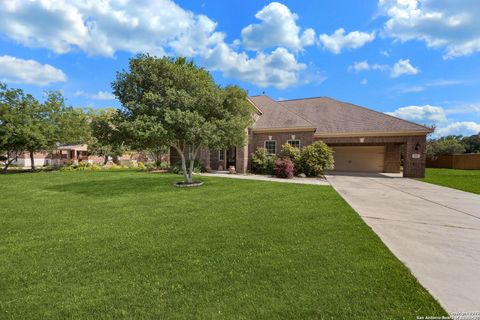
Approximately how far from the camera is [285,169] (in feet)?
51.6

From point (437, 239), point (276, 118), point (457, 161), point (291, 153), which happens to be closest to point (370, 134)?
point (291, 153)

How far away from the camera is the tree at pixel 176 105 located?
33.5 ft

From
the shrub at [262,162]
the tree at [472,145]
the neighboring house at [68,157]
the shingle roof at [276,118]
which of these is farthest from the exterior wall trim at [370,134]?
the tree at [472,145]

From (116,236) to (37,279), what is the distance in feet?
5.24

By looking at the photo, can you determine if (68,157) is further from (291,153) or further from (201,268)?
(201,268)

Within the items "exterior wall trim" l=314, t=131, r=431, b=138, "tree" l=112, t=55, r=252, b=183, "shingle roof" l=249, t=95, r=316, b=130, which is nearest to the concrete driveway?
"tree" l=112, t=55, r=252, b=183

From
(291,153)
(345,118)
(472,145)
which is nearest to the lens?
(291,153)

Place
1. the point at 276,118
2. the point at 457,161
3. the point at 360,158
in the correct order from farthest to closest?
the point at 457,161, the point at 360,158, the point at 276,118

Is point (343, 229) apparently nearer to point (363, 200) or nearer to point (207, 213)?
point (207, 213)

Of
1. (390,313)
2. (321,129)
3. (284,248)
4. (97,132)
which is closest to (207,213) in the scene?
(284,248)

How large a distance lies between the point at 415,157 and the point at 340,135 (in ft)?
16.7

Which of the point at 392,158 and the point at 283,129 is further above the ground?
the point at 283,129

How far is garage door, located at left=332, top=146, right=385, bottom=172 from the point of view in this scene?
22219mm

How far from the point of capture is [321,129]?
19.5m
